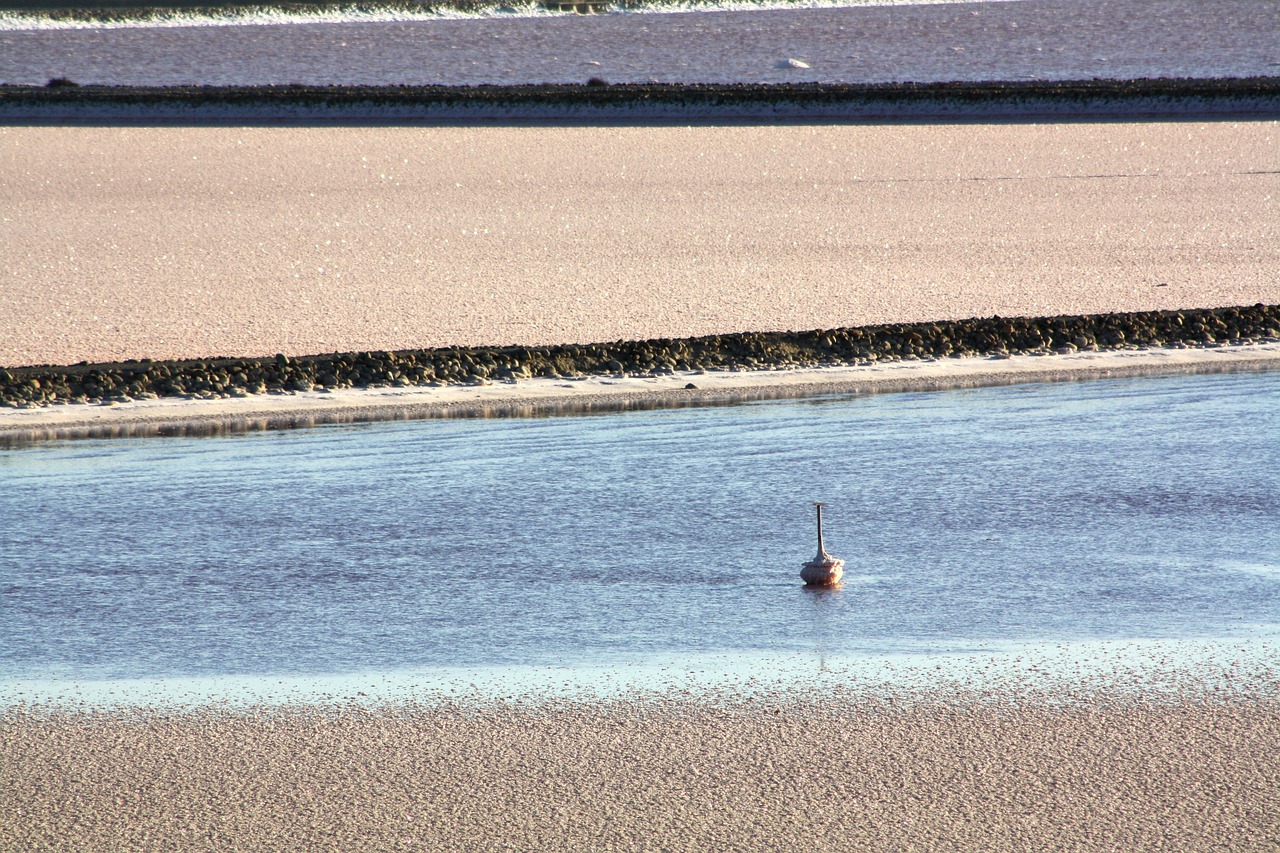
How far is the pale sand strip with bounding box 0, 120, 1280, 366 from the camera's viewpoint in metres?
11.4

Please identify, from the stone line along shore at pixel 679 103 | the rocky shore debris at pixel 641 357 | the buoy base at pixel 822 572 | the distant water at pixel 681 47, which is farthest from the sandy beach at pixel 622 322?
the distant water at pixel 681 47

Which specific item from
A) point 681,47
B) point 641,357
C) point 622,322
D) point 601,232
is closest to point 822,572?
point 641,357

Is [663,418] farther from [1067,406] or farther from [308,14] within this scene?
[308,14]

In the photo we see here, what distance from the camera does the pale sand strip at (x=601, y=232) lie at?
37.4 ft

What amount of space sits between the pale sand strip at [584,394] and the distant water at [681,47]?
32062 mm

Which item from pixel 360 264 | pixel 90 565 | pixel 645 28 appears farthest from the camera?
pixel 645 28

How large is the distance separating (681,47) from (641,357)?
52943 mm

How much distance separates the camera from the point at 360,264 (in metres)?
14.0

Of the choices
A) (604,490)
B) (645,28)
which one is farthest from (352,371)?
(645,28)

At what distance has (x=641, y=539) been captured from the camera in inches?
237

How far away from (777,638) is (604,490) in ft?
6.55

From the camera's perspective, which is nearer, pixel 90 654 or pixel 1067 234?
pixel 90 654

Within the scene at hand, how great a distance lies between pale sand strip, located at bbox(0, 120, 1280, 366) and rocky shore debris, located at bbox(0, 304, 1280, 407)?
2.39 ft

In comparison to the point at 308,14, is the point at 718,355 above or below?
below
